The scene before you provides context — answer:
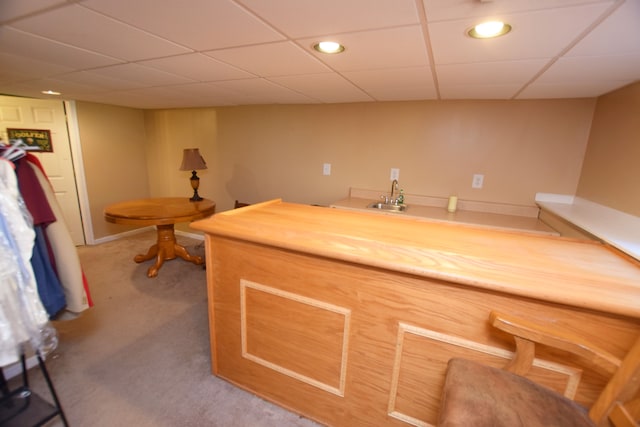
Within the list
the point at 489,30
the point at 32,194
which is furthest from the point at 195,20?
the point at 489,30

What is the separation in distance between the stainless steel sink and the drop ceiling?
1056 millimetres

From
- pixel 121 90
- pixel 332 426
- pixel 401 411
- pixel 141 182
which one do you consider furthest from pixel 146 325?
pixel 141 182

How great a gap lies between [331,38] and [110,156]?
4.08m

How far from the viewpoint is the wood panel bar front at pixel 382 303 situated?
900 millimetres

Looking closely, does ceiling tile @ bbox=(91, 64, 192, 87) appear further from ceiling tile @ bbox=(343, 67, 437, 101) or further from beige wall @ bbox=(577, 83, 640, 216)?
beige wall @ bbox=(577, 83, 640, 216)

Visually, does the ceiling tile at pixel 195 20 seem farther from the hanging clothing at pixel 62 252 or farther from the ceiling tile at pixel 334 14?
the hanging clothing at pixel 62 252

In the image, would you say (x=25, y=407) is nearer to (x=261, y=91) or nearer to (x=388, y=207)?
(x=261, y=91)

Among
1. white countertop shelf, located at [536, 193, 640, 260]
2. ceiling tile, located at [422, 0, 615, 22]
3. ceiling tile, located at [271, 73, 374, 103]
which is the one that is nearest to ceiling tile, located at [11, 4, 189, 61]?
ceiling tile, located at [271, 73, 374, 103]

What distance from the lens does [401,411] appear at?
3.89 ft

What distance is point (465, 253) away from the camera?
108cm

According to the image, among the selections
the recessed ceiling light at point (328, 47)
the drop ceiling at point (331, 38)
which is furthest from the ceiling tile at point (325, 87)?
the recessed ceiling light at point (328, 47)

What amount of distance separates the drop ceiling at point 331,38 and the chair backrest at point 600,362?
1.06 metres

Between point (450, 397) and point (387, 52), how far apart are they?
1518 millimetres

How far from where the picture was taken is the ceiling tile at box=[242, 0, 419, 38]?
3.23 ft
